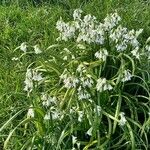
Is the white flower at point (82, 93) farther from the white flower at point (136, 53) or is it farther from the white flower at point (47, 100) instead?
the white flower at point (136, 53)

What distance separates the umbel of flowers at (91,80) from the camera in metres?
3.70

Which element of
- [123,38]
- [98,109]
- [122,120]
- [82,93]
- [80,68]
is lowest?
[122,120]

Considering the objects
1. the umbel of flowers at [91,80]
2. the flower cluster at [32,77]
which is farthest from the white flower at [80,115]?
the flower cluster at [32,77]

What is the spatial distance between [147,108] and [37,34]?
186 cm

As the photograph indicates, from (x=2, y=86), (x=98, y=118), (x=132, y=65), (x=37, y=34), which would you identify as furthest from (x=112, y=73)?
(x=37, y=34)

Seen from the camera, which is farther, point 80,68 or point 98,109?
point 80,68

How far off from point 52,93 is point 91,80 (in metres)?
0.56

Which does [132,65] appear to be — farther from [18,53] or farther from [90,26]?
[18,53]

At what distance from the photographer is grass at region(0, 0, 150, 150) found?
3795 mm

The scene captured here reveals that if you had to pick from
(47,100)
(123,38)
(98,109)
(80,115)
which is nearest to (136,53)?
(123,38)

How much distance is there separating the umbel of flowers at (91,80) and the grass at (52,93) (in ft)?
0.04

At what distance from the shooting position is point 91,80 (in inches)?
145

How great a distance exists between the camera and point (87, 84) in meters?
3.64

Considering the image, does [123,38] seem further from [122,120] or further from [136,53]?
[122,120]
